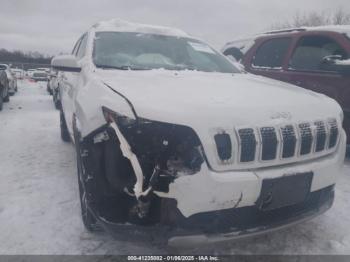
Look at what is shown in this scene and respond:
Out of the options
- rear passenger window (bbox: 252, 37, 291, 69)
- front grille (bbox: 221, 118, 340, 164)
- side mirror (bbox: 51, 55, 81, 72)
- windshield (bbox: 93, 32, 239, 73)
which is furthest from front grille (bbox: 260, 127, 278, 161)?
rear passenger window (bbox: 252, 37, 291, 69)

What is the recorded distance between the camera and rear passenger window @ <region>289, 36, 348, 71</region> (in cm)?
479

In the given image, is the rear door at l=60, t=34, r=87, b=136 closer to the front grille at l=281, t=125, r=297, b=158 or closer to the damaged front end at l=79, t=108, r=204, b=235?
the damaged front end at l=79, t=108, r=204, b=235

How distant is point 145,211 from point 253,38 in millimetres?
4958

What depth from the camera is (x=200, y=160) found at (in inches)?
72.2

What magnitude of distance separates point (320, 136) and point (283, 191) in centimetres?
54

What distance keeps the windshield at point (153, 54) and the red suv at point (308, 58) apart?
1586 millimetres

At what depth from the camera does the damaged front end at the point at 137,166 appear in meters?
1.84

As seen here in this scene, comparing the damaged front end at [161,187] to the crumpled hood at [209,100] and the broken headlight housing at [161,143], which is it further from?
the crumpled hood at [209,100]

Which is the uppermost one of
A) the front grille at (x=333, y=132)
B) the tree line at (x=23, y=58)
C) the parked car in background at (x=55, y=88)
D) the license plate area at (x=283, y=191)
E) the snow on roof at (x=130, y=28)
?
the snow on roof at (x=130, y=28)

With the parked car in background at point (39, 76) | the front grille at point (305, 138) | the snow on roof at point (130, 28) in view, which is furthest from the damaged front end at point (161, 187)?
the parked car in background at point (39, 76)

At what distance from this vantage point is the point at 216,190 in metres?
1.84

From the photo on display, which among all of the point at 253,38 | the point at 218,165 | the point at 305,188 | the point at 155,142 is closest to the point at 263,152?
the point at 218,165

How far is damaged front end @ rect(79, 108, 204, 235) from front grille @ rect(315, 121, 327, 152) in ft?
3.04

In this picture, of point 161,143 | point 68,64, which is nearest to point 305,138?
point 161,143
